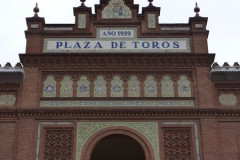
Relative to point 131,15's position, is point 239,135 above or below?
below

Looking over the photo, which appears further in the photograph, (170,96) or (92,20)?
(92,20)

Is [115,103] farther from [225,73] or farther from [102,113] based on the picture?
[225,73]

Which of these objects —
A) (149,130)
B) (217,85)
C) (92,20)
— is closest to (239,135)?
(217,85)

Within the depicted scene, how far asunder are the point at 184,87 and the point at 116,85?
8.97 feet

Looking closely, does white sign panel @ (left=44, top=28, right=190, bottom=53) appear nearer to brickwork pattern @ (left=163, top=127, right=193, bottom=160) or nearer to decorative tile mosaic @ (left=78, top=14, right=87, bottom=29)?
decorative tile mosaic @ (left=78, top=14, right=87, bottom=29)

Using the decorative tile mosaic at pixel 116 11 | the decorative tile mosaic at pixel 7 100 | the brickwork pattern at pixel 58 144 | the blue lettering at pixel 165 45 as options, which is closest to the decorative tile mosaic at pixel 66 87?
the brickwork pattern at pixel 58 144

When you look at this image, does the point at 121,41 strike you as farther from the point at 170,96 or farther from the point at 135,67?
the point at 170,96

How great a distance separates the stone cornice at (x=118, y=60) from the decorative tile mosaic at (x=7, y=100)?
144 centimetres

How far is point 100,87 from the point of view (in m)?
18.8

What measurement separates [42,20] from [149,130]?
6602 mm

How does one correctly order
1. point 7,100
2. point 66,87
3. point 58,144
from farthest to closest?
point 66,87 → point 7,100 → point 58,144

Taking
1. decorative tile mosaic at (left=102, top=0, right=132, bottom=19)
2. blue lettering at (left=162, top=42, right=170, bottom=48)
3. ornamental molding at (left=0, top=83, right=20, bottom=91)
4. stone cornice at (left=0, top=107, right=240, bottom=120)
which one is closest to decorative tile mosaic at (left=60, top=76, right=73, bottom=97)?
stone cornice at (left=0, top=107, right=240, bottom=120)

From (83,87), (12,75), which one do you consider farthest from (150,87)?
(12,75)

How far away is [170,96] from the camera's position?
1861cm
